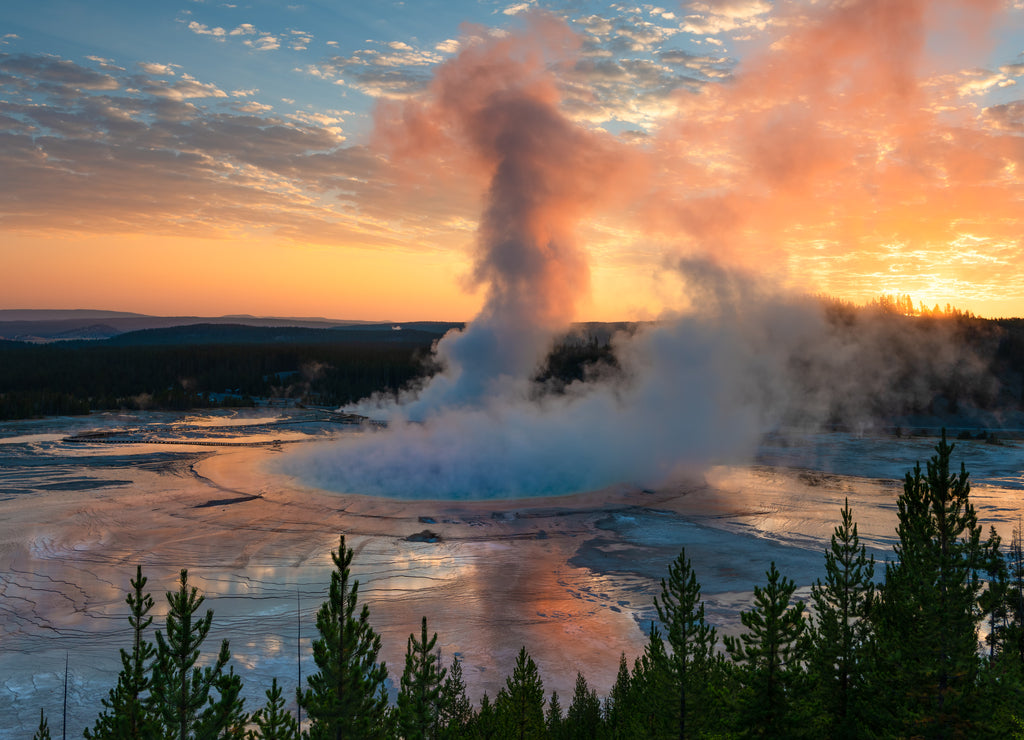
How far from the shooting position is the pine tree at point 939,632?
30.7ft

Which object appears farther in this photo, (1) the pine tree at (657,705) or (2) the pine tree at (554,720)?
(2) the pine tree at (554,720)

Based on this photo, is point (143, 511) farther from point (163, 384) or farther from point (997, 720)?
point (163, 384)

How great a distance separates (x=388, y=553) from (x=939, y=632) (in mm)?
21351

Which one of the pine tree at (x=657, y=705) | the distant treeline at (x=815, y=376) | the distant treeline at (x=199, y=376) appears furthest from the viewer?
the distant treeline at (x=199, y=376)

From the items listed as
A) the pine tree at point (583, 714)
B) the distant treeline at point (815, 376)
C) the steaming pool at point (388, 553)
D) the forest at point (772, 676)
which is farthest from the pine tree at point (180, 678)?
the distant treeline at point (815, 376)

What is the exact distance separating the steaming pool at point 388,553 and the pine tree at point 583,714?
4.06 ft

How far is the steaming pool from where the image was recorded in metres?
18.6

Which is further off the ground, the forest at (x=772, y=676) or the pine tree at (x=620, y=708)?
the forest at (x=772, y=676)

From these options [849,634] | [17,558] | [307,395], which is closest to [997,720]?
[849,634]

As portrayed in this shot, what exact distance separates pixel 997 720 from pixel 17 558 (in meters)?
32.4

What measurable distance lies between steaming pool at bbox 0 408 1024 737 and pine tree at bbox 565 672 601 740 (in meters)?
1.24

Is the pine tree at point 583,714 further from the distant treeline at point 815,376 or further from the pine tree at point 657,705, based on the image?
the distant treeline at point 815,376

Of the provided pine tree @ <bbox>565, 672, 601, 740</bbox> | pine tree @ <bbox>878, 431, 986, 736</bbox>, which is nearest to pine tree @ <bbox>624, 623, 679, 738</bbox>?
pine tree @ <bbox>565, 672, 601, 740</bbox>

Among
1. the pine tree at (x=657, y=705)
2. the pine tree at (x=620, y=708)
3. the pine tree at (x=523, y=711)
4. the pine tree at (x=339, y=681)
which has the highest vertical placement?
the pine tree at (x=339, y=681)
